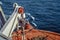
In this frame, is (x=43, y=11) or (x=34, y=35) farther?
(x=43, y=11)

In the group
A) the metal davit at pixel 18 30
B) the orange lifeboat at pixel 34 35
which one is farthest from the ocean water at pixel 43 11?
the metal davit at pixel 18 30

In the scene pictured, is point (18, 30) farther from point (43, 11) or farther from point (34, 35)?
point (43, 11)

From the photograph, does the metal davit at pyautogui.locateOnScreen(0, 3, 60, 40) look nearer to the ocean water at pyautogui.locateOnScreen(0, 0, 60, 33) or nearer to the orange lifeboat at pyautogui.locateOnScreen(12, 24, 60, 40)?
the orange lifeboat at pyautogui.locateOnScreen(12, 24, 60, 40)

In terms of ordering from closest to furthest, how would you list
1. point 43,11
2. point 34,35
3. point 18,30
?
point 18,30
point 34,35
point 43,11

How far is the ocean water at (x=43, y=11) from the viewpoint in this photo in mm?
24734

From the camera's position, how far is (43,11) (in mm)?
31531

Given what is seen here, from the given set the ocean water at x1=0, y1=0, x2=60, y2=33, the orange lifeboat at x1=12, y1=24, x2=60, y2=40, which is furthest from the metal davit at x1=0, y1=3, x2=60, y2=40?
the ocean water at x1=0, y1=0, x2=60, y2=33

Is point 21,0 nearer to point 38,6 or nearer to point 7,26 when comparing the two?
point 38,6

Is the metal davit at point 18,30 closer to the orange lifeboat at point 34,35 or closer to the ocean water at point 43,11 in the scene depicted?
the orange lifeboat at point 34,35

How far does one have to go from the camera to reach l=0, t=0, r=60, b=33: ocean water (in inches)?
974

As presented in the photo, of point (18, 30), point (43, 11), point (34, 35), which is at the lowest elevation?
point (43, 11)

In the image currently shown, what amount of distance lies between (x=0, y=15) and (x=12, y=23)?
185cm

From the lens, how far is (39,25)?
24812 millimetres

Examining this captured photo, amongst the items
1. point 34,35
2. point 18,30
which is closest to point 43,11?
point 34,35
